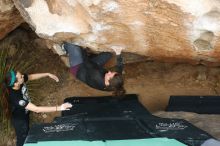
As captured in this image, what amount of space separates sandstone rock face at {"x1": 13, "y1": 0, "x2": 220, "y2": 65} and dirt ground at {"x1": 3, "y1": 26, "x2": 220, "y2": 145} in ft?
3.61

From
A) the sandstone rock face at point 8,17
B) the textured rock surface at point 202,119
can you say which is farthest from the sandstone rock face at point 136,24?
the textured rock surface at point 202,119

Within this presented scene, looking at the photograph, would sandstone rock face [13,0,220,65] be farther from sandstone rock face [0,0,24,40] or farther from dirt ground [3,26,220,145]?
dirt ground [3,26,220,145]

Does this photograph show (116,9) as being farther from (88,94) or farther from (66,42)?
(88,94)

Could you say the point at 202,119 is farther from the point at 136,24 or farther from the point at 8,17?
the point at 8,17

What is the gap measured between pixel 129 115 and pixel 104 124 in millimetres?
390

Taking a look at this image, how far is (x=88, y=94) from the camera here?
6973 mm

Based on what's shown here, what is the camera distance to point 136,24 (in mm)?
5211

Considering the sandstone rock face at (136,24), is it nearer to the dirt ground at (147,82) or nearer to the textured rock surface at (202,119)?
the textured rock surface at (202,119)

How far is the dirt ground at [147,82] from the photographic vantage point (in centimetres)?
685

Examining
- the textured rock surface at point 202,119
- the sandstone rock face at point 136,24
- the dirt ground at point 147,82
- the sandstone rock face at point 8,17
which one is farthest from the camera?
the dirt ground at point 147,82

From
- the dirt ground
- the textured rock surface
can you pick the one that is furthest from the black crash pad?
the dirt ground

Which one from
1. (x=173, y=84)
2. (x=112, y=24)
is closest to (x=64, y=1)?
(x=112, y=24)

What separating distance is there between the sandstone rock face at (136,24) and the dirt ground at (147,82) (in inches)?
43.3

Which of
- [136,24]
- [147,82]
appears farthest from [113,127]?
[147,82]
